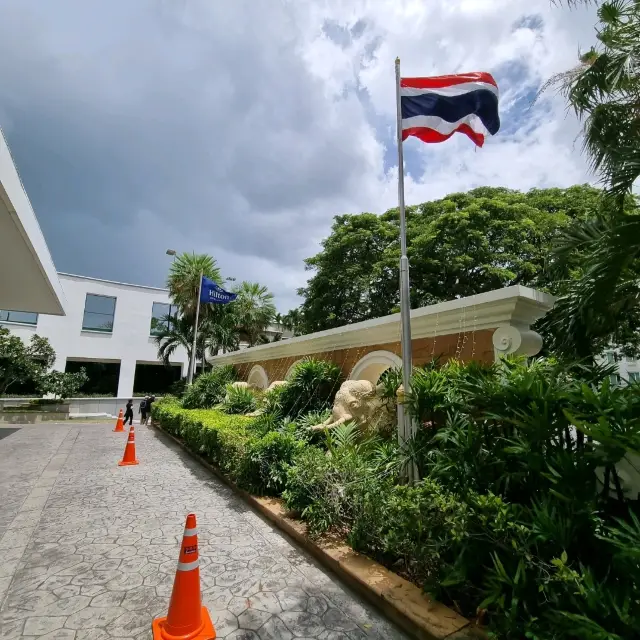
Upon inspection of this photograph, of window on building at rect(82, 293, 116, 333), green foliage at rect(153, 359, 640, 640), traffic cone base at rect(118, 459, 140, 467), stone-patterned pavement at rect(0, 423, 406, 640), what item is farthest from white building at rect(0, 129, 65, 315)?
window on building at rect(82, 293, 116, 333)

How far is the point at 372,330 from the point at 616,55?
20.2ft

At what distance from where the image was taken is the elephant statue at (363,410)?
6.43m

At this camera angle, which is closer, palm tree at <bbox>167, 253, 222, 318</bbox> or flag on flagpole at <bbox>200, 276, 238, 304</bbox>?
flag on flagpole at <bbox>200, 276, 238, 304</bbox>

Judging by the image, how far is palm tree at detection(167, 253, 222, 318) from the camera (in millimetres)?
26094

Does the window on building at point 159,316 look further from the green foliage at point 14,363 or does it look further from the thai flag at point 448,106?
the thai flag at point 448,106

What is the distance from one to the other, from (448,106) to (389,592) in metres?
5.82

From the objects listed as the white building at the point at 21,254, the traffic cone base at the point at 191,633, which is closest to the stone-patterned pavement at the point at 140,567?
the traffic cone base at the point at 191,633

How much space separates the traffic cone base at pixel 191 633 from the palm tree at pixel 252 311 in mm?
25708

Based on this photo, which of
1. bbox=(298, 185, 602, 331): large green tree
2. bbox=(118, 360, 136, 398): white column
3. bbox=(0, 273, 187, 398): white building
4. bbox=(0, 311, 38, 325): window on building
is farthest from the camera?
bbox=(118, 360, 136, 398): white column

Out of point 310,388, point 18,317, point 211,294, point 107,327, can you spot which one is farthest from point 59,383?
point 310,388

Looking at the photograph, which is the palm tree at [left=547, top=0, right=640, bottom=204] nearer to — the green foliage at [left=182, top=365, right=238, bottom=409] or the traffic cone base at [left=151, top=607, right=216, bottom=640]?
the traffic cone base at [left=151, top=607, right=216, bottom=640]

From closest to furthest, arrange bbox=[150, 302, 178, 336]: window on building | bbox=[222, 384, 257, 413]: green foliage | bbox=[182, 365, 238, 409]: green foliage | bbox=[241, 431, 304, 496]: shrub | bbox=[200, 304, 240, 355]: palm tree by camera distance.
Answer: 1. bbox=[241, 431, 304, 496]: shrub
2. bbox=[222, 384, 257, 413]: green foliage
3. bbox=[182, 365, 238, 409]: green foliage
4. bbox=[200, 304, 240, 355]: palm tree
5. bbox=[150, 302, 178, 336]: window on building

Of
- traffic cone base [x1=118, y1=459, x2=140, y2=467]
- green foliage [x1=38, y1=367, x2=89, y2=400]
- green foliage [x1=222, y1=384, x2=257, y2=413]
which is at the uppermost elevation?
green foliage [x1=38, y1=367, x2=89, y2=400]

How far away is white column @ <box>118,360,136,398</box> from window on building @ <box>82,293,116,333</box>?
2700 mm
